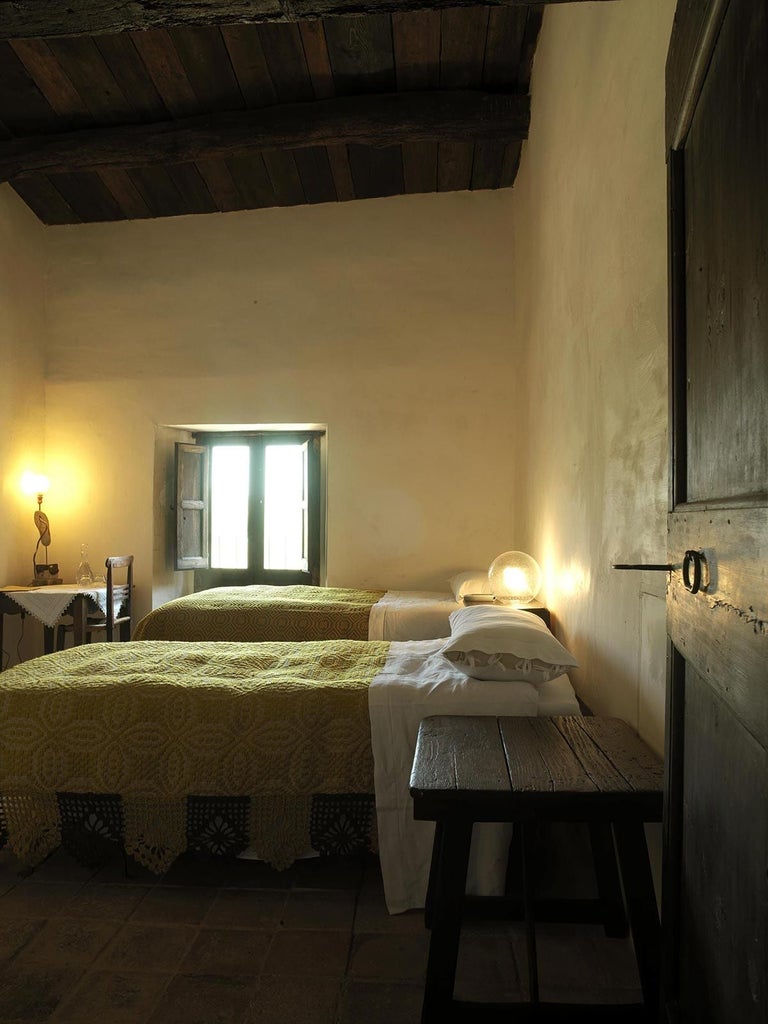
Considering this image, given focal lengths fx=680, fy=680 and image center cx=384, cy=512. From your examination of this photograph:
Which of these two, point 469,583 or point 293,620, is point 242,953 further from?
point 469,583

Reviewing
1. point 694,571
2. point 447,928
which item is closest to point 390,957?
point 447,928

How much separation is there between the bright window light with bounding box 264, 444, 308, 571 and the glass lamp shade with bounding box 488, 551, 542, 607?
93.6 inches

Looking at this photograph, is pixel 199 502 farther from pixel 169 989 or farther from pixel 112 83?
pixel 169 989

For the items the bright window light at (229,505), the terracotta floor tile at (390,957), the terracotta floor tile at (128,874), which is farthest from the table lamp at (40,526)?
the terracotta floor tile at (390,957)

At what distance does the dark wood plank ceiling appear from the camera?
12.3ft

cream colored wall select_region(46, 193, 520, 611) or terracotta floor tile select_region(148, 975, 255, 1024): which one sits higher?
cream colored wall select_region(46, 193, 520, 611)

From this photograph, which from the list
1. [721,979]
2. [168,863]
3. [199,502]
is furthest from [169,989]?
[199,502]

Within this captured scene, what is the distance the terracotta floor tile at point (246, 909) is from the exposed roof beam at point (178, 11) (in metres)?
2.36

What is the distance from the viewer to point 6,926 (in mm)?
1825

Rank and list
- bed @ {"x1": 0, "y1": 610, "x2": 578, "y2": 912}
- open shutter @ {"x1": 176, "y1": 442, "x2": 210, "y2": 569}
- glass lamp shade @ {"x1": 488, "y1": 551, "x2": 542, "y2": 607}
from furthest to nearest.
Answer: open shutter @ {"x1": 176, "y1": 442, "x2": 210, "y2": 569}
glass lamp shade @ {"x1": 488, "y1": 551, "x2": 542, "y2": 607}
bed @ {"x1": 0, "y1": 610, "x2": 578, "y2": 912}

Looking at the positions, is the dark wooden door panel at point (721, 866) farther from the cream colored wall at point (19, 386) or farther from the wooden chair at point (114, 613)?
the cream colored wall at point (19, 386)

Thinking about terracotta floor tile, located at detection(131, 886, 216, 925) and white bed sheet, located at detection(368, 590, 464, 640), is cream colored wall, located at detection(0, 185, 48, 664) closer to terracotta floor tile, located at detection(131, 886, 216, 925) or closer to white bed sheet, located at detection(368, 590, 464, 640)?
white bed sheet, located at detection(368, 590, 464, 640)

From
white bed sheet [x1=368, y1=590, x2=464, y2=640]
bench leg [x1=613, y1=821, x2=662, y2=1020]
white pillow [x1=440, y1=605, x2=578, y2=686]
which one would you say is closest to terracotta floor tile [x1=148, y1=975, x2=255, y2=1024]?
bench leg [x1=613, y1=821, x2=662, y2=1020]

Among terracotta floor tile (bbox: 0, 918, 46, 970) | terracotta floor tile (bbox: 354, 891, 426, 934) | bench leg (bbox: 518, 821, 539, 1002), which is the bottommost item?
terracotta floor tile (bbox: 0, 918, 46, 970)
